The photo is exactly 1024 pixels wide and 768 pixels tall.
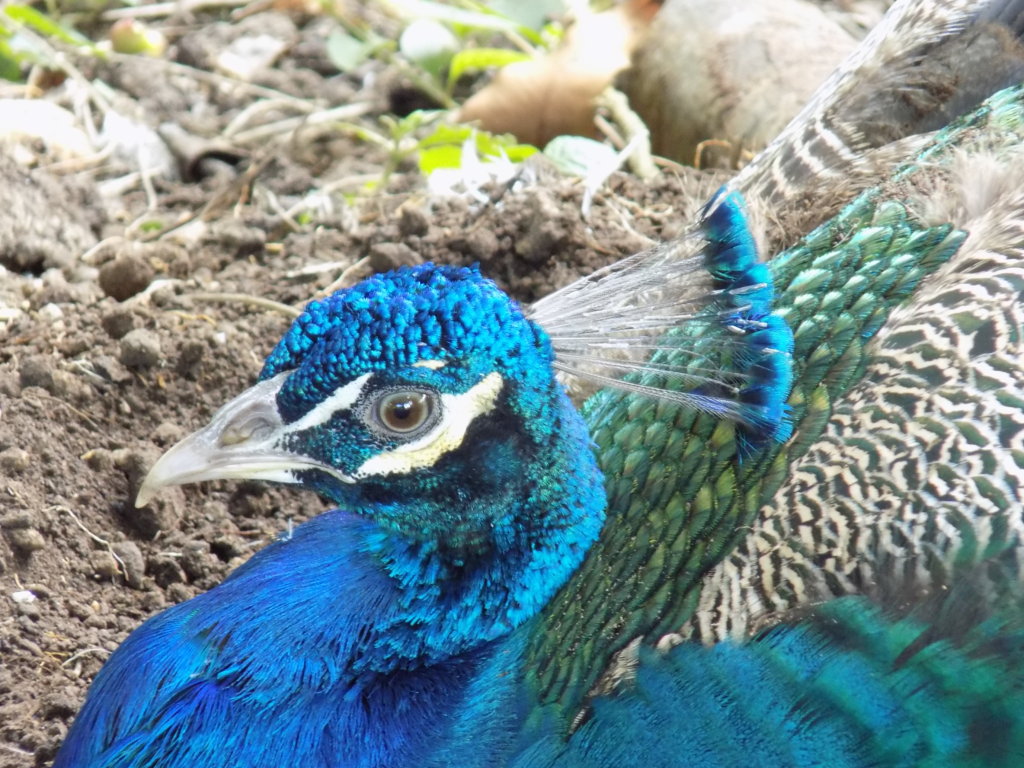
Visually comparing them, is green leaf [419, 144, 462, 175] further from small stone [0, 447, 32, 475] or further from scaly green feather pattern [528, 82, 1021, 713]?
scaly green feather pattern [528, 82, 1021, 713]

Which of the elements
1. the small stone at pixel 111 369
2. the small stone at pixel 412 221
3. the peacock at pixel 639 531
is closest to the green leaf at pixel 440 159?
the small stone at pixel 412 221

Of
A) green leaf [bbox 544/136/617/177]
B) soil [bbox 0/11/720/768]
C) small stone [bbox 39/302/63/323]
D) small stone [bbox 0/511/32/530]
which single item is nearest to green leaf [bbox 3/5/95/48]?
soil [bbox 0/11/720/768]

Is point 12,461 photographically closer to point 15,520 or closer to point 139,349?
point 15,520

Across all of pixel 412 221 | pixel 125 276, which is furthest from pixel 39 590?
pixel 412 221

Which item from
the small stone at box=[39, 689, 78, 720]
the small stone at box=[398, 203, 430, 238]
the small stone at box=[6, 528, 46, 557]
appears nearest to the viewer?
the small stone at box=[39, 689, 78, 720]

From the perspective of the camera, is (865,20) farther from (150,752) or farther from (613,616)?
(150,752)

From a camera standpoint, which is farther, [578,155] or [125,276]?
[578,155]

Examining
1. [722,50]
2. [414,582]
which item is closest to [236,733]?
[414,582]

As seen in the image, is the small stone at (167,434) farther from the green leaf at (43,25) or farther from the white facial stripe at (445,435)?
the green leaf at (43,25)
